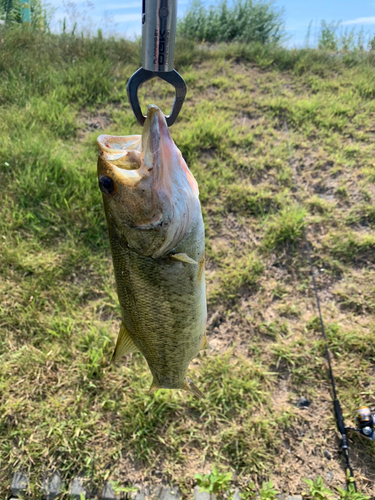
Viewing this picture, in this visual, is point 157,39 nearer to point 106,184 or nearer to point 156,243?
point 106,184

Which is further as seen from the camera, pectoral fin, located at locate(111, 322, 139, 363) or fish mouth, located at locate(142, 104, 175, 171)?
pectoral fin, located at locate(111, 322, 139, 363)

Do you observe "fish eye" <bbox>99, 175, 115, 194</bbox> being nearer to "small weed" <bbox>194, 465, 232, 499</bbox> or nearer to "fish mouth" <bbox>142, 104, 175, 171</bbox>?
"fish mouth" <bbox>142, 104, 175, 171</bbox>

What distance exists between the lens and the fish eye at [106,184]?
3.85 feet

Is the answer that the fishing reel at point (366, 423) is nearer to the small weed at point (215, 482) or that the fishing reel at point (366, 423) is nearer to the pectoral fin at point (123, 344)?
the small weed at point (215, 482)

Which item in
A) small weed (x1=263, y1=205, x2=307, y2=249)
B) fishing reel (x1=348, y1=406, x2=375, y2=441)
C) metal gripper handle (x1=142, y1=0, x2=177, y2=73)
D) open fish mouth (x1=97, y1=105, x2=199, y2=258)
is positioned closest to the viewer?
metal gripper handle (x1=142, y1=0, x2=177, y2=73)

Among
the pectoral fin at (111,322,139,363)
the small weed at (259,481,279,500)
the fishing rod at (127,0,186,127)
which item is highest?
the fishing rod at (127,0,186,127)

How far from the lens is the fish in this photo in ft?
3.84

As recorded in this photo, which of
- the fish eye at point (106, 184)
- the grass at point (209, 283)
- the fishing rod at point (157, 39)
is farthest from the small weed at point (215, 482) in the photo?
the fishing rod at point (157, 39)

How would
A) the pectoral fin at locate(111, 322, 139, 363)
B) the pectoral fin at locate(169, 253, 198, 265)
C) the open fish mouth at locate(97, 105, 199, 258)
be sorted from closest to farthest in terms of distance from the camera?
the open fish mouth at locate(97, 105, 199, 258) → the pectoral fin at locate(169, 253, 198, 265) → the pectoral fin at locate(111, 322, 139, 363)

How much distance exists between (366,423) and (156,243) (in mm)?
2111

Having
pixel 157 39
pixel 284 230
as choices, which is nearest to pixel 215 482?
pixel 284 230

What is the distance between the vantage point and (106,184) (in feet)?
3.88

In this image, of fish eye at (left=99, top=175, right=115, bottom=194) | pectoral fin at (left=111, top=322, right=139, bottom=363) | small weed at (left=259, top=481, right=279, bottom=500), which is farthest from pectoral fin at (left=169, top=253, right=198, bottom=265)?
small weed at (left=259, top=481, right=279, bottom=500)

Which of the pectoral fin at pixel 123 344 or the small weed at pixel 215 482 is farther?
the small weed at pixel 215 482
